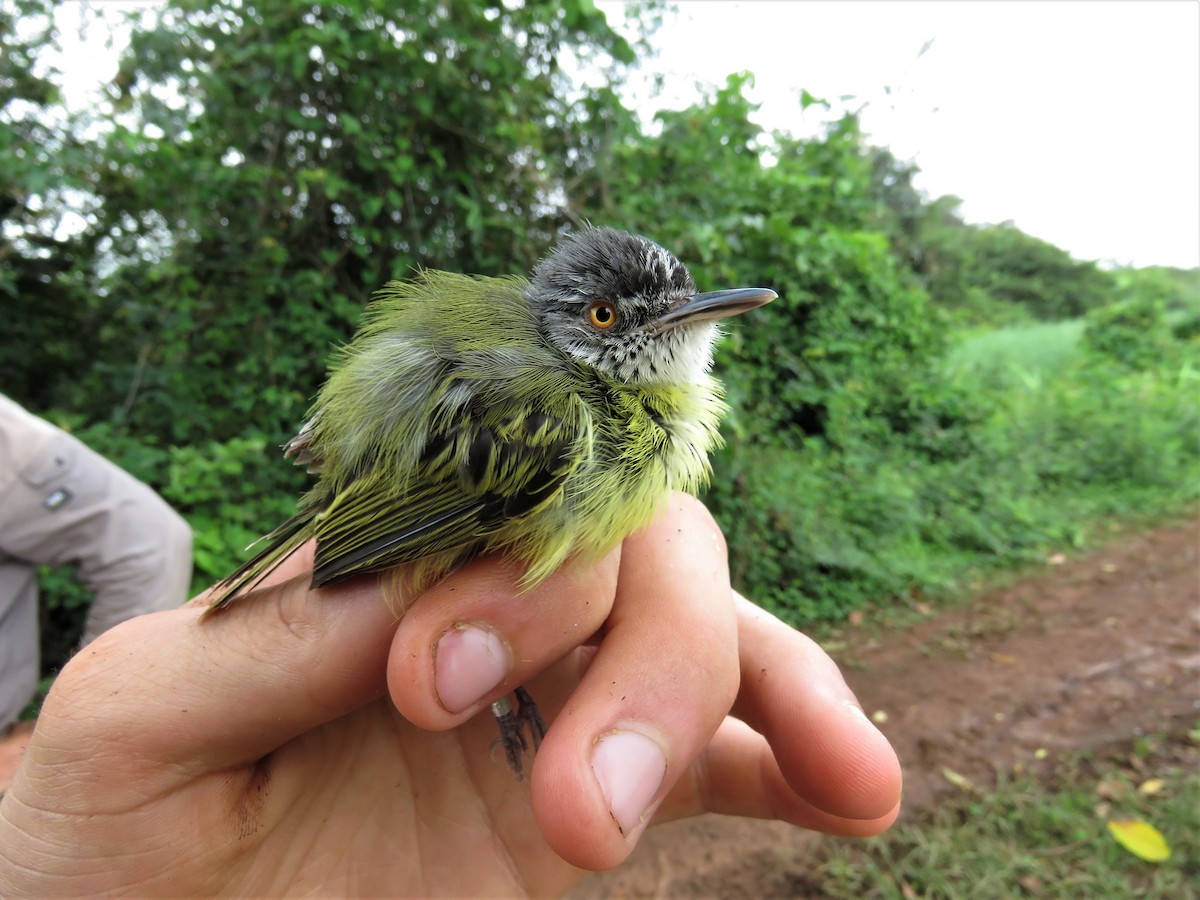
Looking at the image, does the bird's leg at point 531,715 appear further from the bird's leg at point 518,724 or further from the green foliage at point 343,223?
the green foliage at point 343,223

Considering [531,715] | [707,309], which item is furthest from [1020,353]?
[531,715]

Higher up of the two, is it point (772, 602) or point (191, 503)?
point (191, 503)

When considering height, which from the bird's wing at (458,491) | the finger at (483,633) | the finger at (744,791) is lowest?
the finger at (744,791)

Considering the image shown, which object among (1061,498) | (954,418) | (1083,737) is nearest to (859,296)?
(954,418)

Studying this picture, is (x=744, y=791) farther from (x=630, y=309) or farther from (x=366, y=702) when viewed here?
(x=630, y=309)

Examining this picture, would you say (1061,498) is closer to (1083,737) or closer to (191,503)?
(1083,737)

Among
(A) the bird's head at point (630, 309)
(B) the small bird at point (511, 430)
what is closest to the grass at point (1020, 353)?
(A) the bird's head at point (630, 309)
